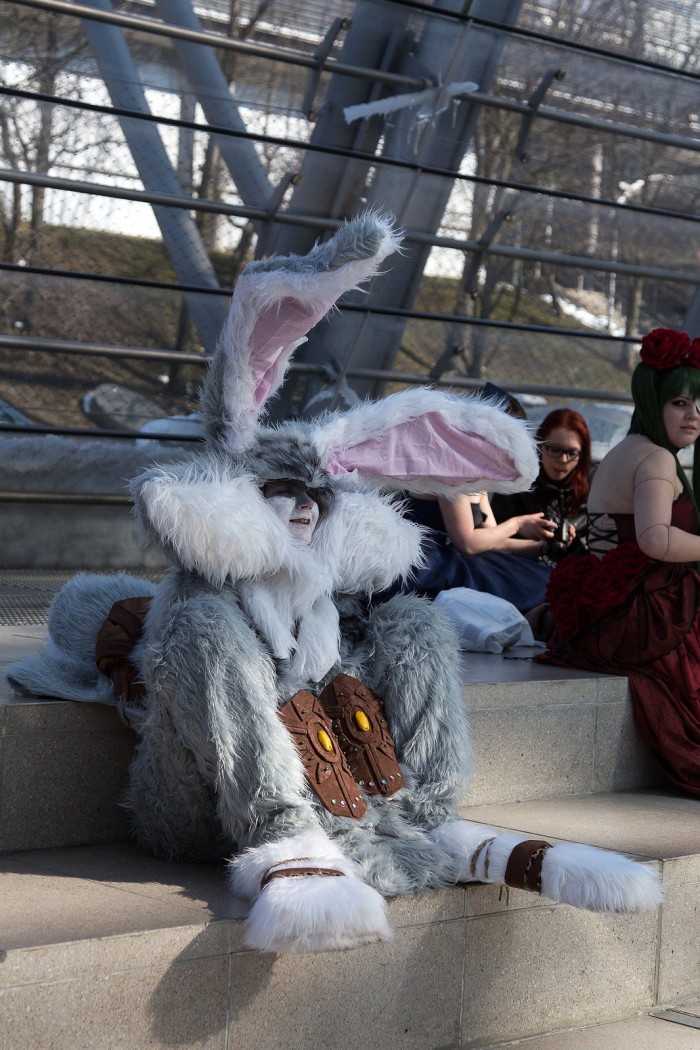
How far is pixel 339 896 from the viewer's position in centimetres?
214

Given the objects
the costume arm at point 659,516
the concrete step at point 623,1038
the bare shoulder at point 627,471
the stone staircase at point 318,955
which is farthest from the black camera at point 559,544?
the concrete step at point 623,1038

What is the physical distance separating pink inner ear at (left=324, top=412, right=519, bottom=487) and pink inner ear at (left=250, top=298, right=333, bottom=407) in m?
0.25

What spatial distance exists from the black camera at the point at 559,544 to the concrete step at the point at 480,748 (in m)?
0.91

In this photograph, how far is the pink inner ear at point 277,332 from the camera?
2555 millimetres

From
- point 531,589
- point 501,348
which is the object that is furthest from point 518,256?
point 531,589

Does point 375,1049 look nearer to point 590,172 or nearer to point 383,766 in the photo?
point 383,766

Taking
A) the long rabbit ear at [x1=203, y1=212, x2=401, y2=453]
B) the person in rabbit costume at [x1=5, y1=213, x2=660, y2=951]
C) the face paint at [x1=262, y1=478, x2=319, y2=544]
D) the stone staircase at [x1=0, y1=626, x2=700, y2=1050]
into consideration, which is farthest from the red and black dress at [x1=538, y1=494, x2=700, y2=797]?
the long rabbit ear at [x1=203, y1=212, x2=401, y2=453]

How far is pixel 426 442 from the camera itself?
9.09 feet

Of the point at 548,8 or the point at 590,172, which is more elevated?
the point at 548,8

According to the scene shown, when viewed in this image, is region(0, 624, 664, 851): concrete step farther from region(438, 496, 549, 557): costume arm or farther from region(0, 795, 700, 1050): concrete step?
region(438, 496, 549, 557): costume arm

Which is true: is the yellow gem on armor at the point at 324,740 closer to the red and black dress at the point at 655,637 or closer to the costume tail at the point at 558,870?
the costume tail at the point at 558,870

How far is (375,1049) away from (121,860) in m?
0.69

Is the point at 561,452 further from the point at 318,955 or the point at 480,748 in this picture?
the point at 318,955

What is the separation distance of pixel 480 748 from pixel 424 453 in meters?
1.07
